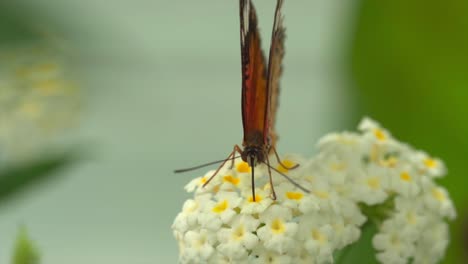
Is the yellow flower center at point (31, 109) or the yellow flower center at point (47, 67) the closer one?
the yellow flower center at point (31, 109)

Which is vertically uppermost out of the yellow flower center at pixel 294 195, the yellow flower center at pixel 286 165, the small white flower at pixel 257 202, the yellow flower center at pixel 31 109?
the small white flower at pixel 257 202

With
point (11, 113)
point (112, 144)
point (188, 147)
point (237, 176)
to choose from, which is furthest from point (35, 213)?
point (237, 176)

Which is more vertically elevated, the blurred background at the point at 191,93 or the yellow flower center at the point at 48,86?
the yellow flower center at the point at 48,86

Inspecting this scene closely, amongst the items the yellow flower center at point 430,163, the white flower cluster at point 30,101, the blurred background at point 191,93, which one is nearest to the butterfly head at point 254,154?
the yellow flower center at point 430,163

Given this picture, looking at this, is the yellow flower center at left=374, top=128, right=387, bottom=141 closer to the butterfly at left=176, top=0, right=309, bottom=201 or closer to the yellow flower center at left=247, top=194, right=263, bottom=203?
the butterfly at left=176, top=0, right=309, bottom=201

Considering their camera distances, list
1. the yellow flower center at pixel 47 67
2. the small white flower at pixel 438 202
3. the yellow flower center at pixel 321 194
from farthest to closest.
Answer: the yellow flower center at pixel 47 67 < the small white flower at pixel 438 202 < the yellow flower center at pixel 321 194

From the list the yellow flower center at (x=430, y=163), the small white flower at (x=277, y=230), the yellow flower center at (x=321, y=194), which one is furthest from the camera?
the yellow flower center at (x=430, y=163)

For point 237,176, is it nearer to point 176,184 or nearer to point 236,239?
point 236,239

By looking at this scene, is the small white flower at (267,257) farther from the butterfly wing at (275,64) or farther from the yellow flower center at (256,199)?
the butterfly wing at (275,64)
